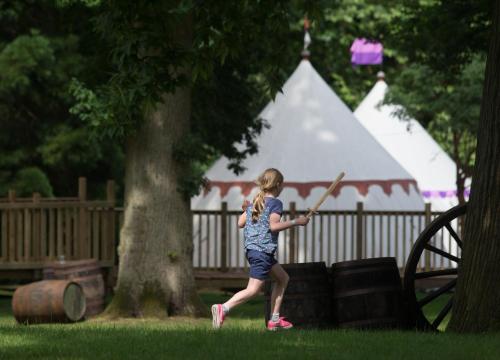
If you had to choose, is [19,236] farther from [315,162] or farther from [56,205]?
[315,162]

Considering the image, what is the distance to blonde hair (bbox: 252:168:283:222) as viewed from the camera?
1113cm

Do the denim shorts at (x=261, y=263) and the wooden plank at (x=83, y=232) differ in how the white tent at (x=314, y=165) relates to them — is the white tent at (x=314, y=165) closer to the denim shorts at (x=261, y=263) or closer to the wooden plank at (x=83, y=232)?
the wooden plank at (x=83, y=232)

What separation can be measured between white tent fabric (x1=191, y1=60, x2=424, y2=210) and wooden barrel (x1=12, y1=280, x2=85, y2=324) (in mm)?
10178

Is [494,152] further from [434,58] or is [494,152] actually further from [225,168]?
[225,168]

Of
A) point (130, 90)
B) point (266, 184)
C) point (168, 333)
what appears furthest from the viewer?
point (130, 90)

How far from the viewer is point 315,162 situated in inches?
1124

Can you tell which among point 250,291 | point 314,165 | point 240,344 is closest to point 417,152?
point 314,165

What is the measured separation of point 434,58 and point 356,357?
15920mm

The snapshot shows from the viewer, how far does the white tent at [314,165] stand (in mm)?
27984

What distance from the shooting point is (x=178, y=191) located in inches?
753

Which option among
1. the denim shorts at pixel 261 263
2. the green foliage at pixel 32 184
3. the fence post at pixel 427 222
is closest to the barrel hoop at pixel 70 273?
the fence post at pixel 427 222

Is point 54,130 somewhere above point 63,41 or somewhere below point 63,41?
below

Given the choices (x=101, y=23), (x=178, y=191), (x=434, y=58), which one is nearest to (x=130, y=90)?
(x=101, y=23)

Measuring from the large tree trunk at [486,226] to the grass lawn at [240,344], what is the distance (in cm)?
46
